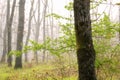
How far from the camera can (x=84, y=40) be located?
5.63 m

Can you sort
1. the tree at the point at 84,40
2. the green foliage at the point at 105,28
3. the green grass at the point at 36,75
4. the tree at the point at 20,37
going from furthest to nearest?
the tree at the point at 20,37 → the green grass at the point at 36,75 → the green foliage at the point at 105,28 → the tree at the point at 84,40

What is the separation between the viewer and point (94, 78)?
567 cm

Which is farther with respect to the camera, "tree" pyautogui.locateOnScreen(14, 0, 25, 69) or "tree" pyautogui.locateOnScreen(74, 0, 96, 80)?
"tree" pyautogui.locateOnScreen(14, 0, 25, 69)

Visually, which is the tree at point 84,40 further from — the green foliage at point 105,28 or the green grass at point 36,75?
the green grass at point 36,75

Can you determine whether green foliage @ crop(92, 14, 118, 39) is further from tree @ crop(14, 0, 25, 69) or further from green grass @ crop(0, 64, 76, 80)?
tree @ crop(14, 0, 25, 69)

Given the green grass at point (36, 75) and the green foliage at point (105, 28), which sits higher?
the green foliage at point (105, 28)

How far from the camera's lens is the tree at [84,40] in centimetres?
555

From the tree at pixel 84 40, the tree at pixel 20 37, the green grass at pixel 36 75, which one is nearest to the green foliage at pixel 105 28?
the tree at pixel 84 40

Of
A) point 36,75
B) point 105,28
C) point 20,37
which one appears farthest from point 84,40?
point 20,37

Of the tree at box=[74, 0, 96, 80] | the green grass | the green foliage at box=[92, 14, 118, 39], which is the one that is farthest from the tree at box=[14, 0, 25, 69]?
the tree at box=[74, 0, 96, 80]

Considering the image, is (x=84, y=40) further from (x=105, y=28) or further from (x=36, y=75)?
(x=36, y=75)

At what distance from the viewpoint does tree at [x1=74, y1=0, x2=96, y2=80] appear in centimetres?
555

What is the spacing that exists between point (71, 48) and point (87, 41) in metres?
1.88

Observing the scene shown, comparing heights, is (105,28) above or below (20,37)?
above
